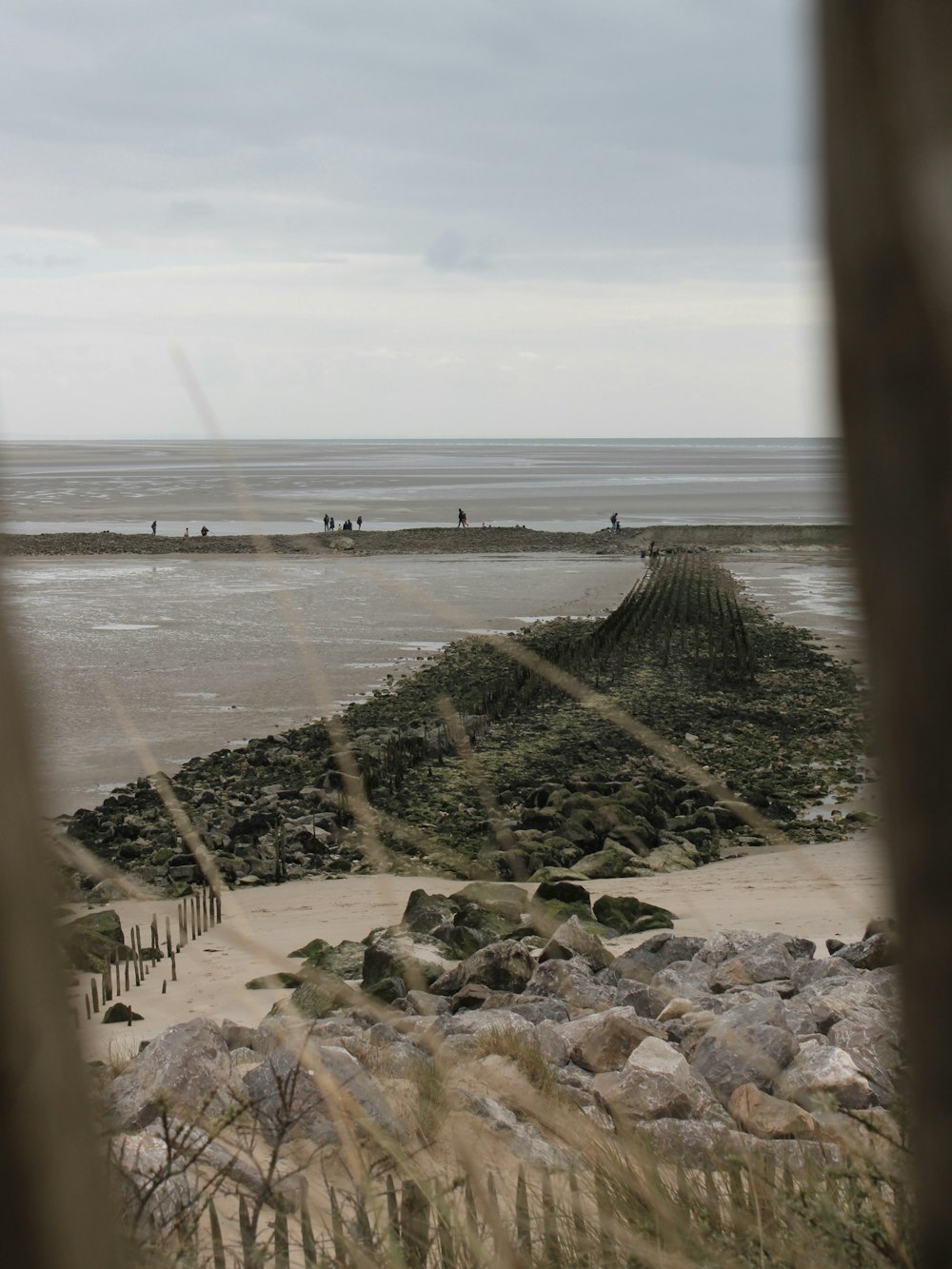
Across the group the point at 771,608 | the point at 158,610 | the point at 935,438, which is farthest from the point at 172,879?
the point at 771,608

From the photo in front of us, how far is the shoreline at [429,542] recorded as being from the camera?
52.5 m

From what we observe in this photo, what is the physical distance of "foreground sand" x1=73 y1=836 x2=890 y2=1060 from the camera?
8.11 metres

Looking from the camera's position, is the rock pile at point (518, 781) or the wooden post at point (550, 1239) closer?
the wooden post at point (550, 1239)

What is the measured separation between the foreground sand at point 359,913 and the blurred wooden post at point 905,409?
6271 mm

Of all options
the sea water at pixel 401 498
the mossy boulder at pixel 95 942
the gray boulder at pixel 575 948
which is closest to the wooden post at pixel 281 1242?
the gray boulder at pixel 575 948

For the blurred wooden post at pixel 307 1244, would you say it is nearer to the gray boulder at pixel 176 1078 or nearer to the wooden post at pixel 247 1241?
the wooden post at pixel 247 1241

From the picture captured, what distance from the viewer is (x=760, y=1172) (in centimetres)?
380

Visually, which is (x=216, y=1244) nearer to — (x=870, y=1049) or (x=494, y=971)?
(x=870, y=1049)

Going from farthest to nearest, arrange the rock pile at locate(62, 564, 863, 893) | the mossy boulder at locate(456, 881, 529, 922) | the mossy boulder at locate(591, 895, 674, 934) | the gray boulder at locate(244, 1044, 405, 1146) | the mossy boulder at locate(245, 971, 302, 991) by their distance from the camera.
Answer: the rock pile at locate(62, 564, 863, 893) < the mossy boulder at locate(456, 881, 529, 922) < the mossy boulder at locate(591, 895, 674, 934) < the mossy boulder at locate(245, 971, 302, 991) < the gray boulder at locate(244, 1044, 405, 1146)

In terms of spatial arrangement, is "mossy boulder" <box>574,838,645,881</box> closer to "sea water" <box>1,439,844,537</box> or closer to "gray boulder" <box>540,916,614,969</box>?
"gray boulder" <box>540,916,614,969</box>

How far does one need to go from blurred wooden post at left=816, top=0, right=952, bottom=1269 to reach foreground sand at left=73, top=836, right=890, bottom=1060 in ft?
20.6

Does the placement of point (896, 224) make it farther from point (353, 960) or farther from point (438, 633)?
point (438, 633)

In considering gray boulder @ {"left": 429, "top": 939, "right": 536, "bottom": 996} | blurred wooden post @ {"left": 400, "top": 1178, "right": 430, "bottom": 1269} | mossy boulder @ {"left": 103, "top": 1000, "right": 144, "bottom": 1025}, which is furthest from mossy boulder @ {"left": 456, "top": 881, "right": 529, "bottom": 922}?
blurred wooden post @ {"left": 400, "top": 1178, "right": 430, "bottom": 1269}

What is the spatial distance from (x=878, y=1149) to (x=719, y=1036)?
1610 millimetres
